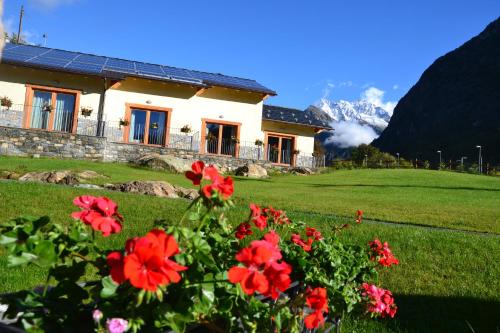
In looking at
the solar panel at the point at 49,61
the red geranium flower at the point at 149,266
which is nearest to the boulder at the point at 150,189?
the red geranium flower at the point at 149,266

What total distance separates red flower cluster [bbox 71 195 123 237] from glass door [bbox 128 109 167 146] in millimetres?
21643

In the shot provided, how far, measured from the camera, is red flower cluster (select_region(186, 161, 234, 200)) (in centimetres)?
157

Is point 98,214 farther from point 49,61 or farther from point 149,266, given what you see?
point 49,61

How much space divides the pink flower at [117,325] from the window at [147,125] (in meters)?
22.1

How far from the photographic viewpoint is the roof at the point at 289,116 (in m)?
26.6

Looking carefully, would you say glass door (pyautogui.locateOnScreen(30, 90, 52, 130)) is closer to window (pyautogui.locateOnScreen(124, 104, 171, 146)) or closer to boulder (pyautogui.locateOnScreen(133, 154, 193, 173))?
window (pyautogui.locateOnScreen(124, 104, 171, 146))

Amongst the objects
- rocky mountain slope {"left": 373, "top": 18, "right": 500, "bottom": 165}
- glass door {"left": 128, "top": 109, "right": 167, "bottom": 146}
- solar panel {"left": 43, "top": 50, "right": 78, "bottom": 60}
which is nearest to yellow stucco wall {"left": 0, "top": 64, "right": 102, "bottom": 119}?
glass door {"left": 128, "top": 109, "right": 167, "bottom": 146}

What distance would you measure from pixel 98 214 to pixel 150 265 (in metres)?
0.54

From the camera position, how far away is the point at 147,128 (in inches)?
907

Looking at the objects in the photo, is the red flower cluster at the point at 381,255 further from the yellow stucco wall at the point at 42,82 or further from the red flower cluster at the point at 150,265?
the yellow stucco wall at the point at 42,82

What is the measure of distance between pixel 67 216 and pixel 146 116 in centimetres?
1675

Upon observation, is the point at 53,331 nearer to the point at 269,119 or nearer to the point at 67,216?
the point at 67,216

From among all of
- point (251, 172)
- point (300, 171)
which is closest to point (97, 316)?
point (251, 172)

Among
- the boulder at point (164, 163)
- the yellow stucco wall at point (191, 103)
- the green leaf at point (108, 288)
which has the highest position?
the yellow stucco wall at point (191, 103)
